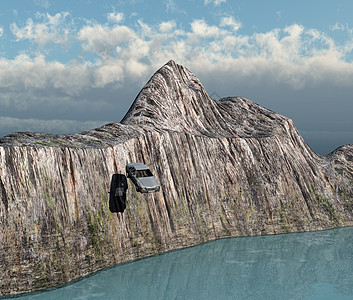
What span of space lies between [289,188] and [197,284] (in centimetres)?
2073

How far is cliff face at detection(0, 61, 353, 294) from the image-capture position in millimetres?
24234

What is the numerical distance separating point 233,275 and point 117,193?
10016mm

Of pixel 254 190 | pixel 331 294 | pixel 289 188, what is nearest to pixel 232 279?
pixel 331 294

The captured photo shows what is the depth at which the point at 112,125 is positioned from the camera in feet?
118

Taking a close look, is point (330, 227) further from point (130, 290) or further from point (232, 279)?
point (130, 290)

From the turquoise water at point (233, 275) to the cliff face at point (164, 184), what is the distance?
1.31 m

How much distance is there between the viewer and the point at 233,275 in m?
28.4

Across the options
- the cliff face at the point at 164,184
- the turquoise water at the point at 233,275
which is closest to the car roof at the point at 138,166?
the cliff face at the point at 164,184

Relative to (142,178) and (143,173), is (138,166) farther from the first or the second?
(142,178)

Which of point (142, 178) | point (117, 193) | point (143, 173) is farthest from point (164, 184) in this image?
point (117, 193)

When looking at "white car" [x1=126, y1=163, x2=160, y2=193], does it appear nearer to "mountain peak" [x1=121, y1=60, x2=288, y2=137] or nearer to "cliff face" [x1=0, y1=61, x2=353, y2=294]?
"cliff face" [x1=0, y1=61, x2=353, y2=294]

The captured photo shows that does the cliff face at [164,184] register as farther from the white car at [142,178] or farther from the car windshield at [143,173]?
the car windshield at [143,173]

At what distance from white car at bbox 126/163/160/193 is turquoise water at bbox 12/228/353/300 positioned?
210 inches

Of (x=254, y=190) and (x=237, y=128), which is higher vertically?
(x=237, y=128)
